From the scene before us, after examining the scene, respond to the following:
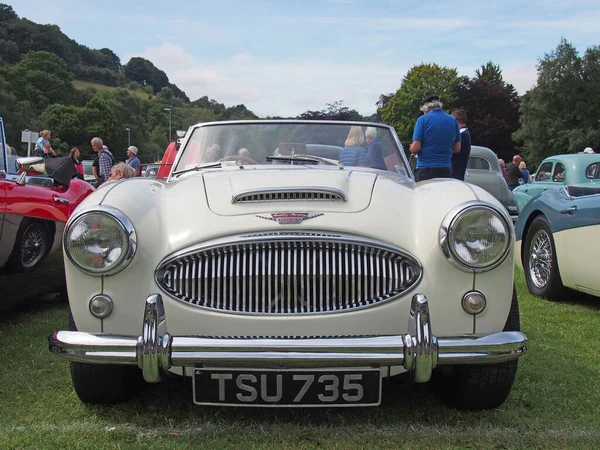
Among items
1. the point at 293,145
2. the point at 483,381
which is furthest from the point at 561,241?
the point at 483,381

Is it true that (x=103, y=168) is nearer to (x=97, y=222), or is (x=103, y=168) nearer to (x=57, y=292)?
(x=57, y=292)

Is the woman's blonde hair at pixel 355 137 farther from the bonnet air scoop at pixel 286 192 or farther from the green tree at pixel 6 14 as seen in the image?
the green tree at pixel 6 14

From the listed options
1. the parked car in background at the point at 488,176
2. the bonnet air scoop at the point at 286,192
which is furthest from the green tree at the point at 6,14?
the bonnet air scoop at the point at 286,192

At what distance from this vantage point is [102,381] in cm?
269

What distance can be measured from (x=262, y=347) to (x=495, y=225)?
3.57ft

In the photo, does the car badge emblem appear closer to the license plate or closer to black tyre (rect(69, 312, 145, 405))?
the license plate

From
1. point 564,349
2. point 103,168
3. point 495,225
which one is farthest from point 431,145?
point 103,168

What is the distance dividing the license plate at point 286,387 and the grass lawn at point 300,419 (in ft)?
0.63

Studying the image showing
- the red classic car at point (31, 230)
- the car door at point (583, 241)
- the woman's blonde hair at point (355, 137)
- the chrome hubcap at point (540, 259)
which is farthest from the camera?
the chrome hubcap at point (540, 259)

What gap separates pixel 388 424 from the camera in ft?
8.66

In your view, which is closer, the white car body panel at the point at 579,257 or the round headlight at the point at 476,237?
the round headlight at the point at 476,237

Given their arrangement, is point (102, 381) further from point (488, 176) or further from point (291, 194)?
point (488, 176)

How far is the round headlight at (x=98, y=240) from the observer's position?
248 cm

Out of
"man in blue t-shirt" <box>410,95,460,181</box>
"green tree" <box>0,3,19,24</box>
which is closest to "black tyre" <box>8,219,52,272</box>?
"man in blue t-shirt" <box>410,95,460,181</box>
